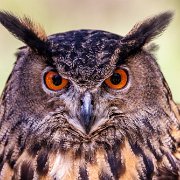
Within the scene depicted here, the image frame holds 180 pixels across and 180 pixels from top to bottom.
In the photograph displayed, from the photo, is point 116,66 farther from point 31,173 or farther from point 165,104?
point 31,173

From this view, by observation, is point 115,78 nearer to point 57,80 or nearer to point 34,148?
point 57,80

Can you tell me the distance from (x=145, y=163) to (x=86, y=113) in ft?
1.03

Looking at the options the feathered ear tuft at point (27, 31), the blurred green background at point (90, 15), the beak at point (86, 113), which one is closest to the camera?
the beak at point (86, 113)

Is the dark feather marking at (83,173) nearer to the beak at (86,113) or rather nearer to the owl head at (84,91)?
the owl head at (84,91)

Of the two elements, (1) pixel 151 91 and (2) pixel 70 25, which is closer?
(1) pixel 151 91

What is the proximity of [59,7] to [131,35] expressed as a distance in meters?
4.45

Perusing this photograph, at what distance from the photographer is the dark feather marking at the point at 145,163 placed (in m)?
3.74

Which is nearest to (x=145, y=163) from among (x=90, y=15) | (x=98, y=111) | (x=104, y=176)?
(x=104, y=176)

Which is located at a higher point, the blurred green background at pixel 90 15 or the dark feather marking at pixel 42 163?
the blurred green background at pixel 90 15

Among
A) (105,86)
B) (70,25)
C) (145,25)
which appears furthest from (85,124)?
(70,25)

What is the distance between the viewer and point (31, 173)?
376cm

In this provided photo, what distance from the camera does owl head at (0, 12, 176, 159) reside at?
12.0 ft

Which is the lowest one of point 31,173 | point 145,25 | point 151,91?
point 31,173

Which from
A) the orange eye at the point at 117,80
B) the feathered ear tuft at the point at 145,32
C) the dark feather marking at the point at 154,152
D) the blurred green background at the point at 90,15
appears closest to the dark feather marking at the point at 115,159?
the dark feather marking at the point at 154,152
